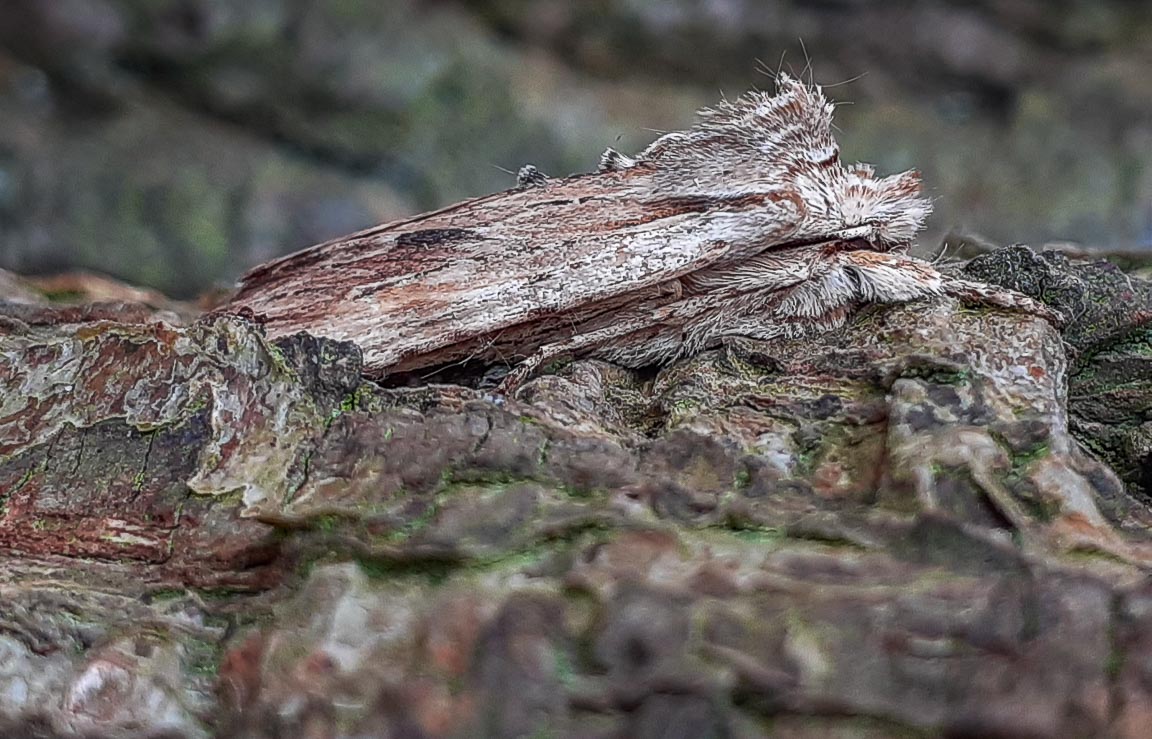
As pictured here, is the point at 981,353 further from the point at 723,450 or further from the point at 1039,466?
the point at 723,450

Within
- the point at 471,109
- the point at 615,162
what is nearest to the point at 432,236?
the point at 615,162

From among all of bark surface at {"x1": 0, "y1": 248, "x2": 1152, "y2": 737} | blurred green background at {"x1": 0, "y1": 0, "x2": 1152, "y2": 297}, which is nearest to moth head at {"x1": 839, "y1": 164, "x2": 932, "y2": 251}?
bark surface at {"x1": 0, "y1": 248, "x2": 1152, "y2": 737}

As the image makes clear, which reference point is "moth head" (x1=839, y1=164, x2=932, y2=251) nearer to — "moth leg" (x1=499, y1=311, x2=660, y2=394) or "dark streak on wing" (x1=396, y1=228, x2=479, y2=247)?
"moth leg" (x1=499, y1=311, x2=660, y2=394)

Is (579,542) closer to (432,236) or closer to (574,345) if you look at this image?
A: (574,345)

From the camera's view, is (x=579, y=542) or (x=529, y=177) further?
(x=529, y=177)

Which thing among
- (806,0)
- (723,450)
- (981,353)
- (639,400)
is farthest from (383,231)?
(806,0)
